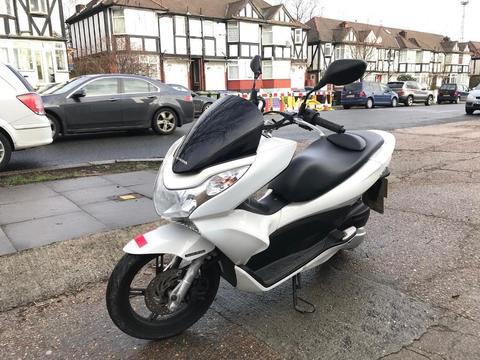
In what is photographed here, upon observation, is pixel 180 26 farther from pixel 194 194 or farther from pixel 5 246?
pixel 194 194

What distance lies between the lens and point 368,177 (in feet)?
10.1

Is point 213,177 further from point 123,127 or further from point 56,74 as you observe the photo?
point 56,74

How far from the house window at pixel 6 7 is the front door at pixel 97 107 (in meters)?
22.0

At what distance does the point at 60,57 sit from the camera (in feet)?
99.6

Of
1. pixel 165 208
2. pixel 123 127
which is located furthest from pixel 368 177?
pixel 123 127

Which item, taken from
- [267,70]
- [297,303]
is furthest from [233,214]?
[267,70]

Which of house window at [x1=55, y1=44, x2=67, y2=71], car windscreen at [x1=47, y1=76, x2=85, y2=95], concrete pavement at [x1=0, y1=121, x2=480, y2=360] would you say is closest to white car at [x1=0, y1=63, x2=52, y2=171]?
car windscreen at [x1=47, y1=76, x2=85, y2=95]

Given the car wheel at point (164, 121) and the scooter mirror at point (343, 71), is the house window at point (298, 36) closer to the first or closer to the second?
the car wheel at point (164, 121)

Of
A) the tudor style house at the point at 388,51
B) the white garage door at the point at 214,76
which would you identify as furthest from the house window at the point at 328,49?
the white garage door at the point at 214,76

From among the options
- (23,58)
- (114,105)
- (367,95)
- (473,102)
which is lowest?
(367,95)

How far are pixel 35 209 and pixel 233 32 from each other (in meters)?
39.2

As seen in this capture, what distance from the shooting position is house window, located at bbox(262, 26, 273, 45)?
1715 inches

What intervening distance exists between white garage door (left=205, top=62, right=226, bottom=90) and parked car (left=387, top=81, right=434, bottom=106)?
53.1 ft

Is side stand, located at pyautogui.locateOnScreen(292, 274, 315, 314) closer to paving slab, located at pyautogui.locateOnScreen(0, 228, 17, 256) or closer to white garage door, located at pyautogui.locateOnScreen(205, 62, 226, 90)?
paving slab, located at pyautogui.locateOnScreen(0, 228, 17, 256)
